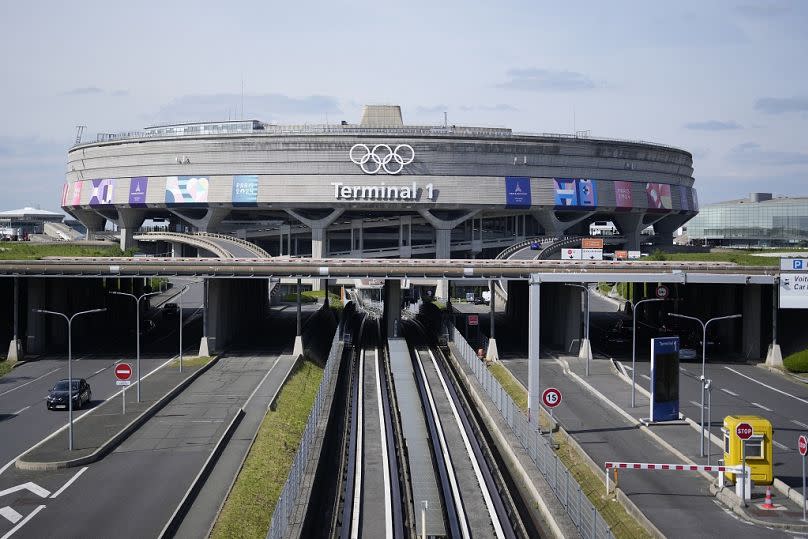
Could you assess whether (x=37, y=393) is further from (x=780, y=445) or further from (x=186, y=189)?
(x=186, y=189)

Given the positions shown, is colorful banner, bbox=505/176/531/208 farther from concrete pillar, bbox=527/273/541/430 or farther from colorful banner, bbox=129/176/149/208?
concrete pillar, bbox=527/273/541/430

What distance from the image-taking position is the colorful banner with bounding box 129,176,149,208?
138m

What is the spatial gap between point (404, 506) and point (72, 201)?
13004 cm

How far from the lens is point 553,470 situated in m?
32.3

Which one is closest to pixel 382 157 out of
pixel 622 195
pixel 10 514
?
pixel 622 195

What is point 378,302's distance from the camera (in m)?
154

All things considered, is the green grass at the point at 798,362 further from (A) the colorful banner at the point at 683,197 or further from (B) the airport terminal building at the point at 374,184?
(A) the colorful banner at the point at 683,197

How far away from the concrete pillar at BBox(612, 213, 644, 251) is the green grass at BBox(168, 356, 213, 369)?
318 feet

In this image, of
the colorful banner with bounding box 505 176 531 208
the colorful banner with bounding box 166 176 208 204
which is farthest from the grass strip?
the colorful banner with bounding box 166 176 208 204

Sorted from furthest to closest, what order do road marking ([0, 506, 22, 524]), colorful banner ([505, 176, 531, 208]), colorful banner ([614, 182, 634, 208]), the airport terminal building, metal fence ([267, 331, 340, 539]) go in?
colorful banner ([614, 182, 634, 208]) → colorful banner ([505, 176, 531, 208]) → the airport terminal building → road marking ([0, 506, 22, 524]) → metal fence ([267, 331, 340, 539])

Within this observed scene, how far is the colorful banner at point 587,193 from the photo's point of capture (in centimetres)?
13788

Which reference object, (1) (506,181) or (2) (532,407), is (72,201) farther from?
(2) (532,407)

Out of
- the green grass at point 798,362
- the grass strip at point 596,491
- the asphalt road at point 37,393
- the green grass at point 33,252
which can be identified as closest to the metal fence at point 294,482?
the grass strip at point 596,491

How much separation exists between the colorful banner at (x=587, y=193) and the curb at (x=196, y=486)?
102 meters
